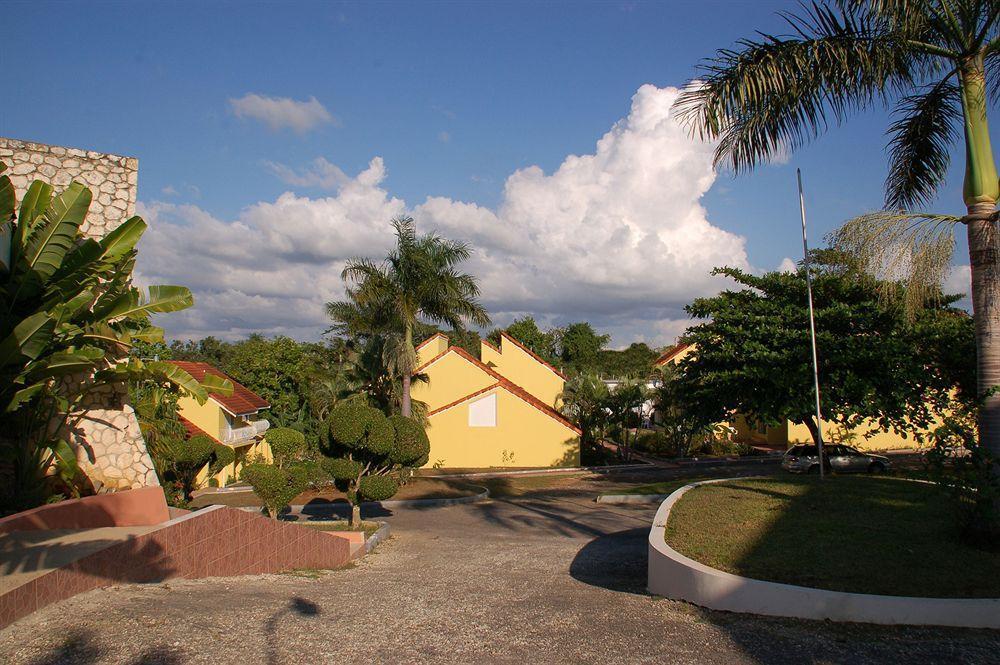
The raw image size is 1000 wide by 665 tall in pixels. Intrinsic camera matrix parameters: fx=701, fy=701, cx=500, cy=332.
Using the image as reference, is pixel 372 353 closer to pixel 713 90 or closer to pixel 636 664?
pixel 713 90

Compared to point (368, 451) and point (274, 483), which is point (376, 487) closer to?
point (368, 451)

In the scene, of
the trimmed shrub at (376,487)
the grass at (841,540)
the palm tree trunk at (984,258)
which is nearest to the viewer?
the grass at (841,540)

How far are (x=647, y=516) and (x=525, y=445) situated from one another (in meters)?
15.7

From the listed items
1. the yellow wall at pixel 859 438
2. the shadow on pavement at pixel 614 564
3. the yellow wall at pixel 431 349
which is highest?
the yellow wall at pixel 431 349

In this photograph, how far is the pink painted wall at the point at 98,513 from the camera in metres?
7.64

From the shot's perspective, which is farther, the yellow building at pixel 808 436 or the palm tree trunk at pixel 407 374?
the yellow building at pixel 808 436

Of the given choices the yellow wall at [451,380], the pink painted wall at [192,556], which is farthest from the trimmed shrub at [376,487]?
the yellow wall at [451,380]

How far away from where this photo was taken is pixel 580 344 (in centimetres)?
9881

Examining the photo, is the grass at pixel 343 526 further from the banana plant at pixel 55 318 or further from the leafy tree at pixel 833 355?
the leafy tree at pixel 833 355

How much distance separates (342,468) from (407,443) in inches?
62.7

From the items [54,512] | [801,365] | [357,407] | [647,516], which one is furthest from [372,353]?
[54,512]

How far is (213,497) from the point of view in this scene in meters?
25.6

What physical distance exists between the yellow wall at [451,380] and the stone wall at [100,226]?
27.9m

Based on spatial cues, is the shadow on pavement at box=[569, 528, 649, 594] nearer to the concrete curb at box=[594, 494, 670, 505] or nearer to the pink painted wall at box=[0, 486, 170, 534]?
the pink painted wall at box=[0, 486, 170, 534]
